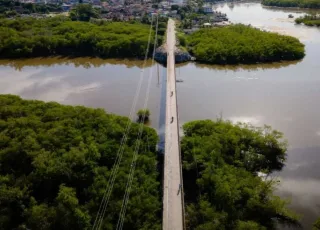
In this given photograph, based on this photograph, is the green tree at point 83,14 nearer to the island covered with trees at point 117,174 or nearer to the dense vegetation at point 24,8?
the dense vegetation at point 24,8

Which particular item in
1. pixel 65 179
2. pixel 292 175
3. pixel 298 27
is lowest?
pixel 292 175

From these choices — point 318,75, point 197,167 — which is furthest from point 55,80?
point 318,75

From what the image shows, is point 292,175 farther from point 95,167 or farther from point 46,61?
point 46,61

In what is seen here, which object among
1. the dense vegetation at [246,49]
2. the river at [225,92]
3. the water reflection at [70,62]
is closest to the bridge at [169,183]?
the river at [225,92]

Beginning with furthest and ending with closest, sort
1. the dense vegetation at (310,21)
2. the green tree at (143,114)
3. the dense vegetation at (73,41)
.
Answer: the dense vegetation at (310,21)
the dense vegetation at (73,41)
the green tree at (143,114)

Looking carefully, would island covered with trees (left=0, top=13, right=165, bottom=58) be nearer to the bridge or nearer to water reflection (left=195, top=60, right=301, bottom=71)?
water reflection (left=195, top=60, right=301, bottom=71)

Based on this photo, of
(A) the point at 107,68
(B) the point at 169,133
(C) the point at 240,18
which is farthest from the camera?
(C) the point at 240,18
